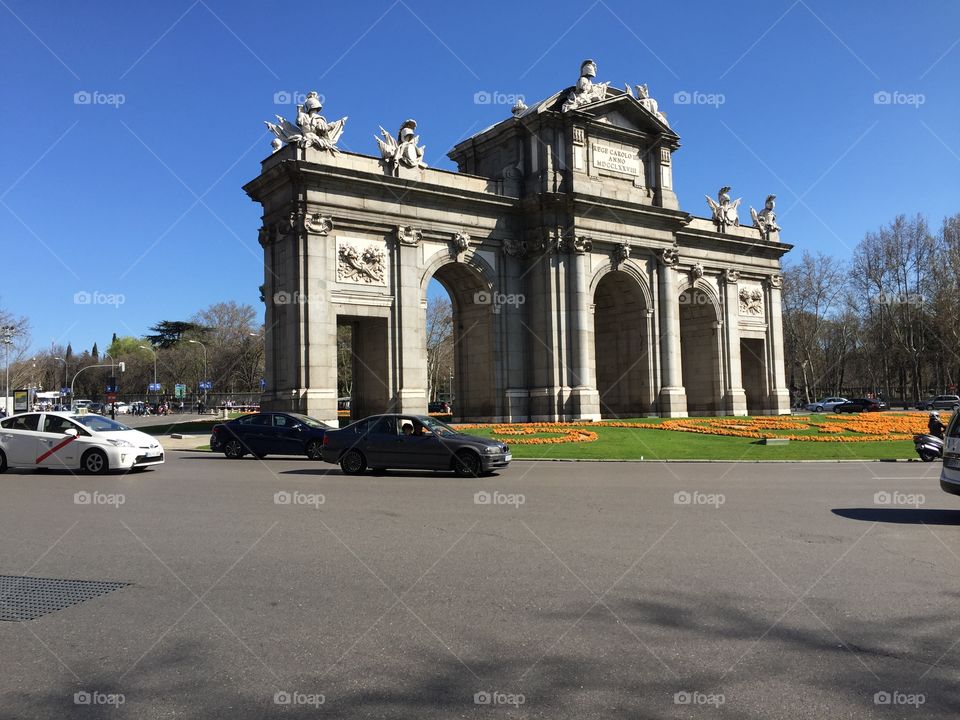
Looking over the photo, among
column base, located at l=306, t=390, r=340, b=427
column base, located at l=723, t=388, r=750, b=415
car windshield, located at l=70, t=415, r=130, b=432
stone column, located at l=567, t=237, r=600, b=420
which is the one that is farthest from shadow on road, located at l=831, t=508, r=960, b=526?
column base, located at l=723, t=388, r=750, b=415

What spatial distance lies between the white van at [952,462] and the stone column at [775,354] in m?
39.3

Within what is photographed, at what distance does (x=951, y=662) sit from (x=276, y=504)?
9.41 meters

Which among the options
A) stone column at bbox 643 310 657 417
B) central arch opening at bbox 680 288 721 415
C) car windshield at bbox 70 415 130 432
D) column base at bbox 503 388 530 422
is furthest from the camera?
central arch opening at bbox 680 288 721 415

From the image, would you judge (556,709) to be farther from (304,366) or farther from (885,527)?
(304,366)

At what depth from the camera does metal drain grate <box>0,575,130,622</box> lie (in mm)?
5893

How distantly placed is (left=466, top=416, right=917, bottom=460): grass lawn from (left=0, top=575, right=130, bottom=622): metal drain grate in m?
15.4

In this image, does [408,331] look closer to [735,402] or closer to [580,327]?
[580,327]

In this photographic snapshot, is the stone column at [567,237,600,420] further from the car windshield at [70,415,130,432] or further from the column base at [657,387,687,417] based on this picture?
the car windshield at [70,415,130,432]

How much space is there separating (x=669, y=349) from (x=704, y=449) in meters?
17.6

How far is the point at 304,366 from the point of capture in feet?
102

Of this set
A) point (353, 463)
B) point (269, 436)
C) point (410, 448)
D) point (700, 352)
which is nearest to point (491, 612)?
point (410, 448)

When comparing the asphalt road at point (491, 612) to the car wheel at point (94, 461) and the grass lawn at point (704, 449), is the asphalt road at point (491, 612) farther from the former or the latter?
the grass lawn at point (704, 449)

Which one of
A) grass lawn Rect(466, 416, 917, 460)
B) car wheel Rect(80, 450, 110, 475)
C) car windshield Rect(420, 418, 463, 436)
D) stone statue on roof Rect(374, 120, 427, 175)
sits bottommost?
grass lawn Rect(466, 416, 917, 460)

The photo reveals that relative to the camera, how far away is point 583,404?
3534 centimetres
